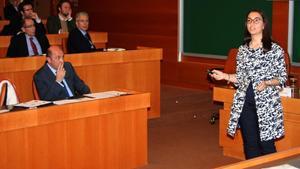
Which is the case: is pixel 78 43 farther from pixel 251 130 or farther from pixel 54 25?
pixel 251 130

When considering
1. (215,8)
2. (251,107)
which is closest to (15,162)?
(251,107)

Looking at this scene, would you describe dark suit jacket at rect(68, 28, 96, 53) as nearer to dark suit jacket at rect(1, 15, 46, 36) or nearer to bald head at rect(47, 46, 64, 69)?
dark suit jacket at rect(1, 15, 46, 36)

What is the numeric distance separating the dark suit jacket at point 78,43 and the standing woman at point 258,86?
3.74m

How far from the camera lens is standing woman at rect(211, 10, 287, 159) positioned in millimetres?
4734

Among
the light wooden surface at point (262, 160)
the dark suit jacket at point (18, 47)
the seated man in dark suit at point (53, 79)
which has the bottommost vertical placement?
the light wooden surface at point (262, 160)

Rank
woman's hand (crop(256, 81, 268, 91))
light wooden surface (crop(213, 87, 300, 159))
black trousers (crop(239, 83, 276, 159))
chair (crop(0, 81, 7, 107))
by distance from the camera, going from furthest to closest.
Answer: light wooden surface (crop(213, 87, 300, 159)) < chair (crop(0, 81, 7, 107)) < black trousers (crop(239, 83, 276, 159)) < woman's hand (crop(256, 81, 268, 91))

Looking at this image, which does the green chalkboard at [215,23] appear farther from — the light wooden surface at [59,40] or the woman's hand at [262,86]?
the woman's hand at [262,86]

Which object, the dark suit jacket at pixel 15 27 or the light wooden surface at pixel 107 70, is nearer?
the light wooden surface at pixel 107 70

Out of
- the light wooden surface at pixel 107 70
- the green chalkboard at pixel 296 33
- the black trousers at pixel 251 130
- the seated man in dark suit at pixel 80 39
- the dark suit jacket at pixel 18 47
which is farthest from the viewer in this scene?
the green chalkboard at pixel 296 33

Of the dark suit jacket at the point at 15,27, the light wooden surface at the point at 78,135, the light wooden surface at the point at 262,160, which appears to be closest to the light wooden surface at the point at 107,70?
the dark suit jacket at the point at 15,27

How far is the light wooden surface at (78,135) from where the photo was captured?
482 centimetres

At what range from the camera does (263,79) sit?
187 inches

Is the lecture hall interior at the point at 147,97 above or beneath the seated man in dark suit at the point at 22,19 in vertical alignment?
beneath

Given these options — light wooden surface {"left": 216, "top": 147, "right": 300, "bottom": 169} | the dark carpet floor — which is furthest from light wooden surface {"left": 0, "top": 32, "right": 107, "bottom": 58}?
light wooden surface {"left": 216, "top": 147, "right": 300, "bottom": 169}
